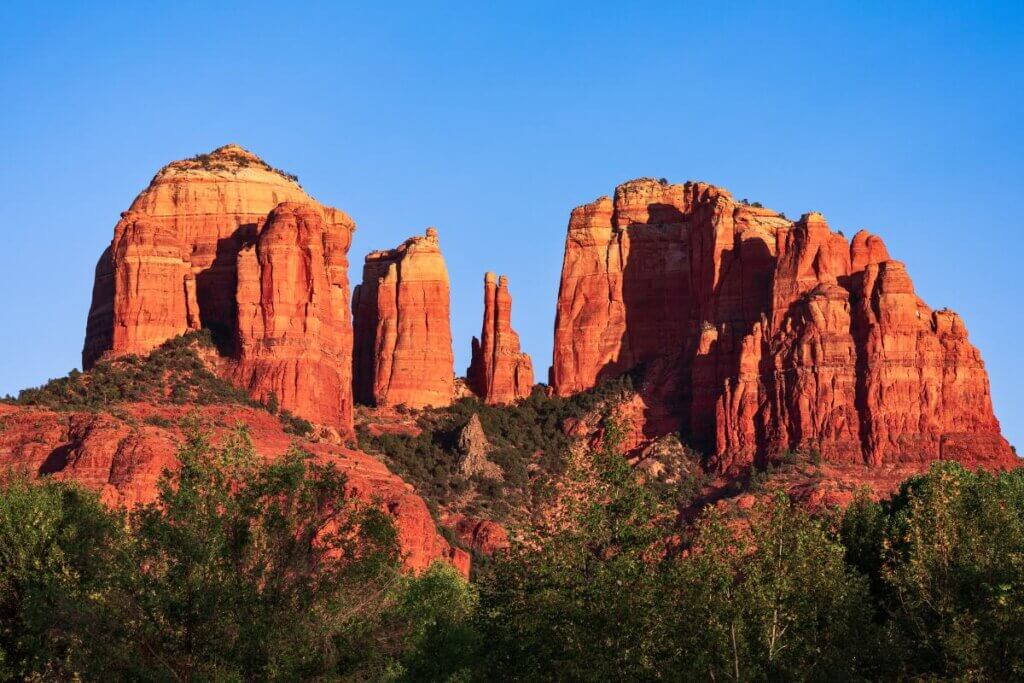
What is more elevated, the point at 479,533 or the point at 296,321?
→ the point at 296,321

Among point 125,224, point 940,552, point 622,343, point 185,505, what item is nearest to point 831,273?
point 622,343

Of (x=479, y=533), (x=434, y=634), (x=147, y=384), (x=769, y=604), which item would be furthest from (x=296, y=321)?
(x=769, y=604)

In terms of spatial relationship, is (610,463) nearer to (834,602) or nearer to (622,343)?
(834,602)

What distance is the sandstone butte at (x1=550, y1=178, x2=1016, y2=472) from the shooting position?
527ft

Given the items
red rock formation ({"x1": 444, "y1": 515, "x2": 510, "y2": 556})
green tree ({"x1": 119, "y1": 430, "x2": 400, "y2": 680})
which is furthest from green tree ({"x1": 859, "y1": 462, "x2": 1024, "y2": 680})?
red rock formation ({"x1": 444, "y1": 515, "x2": 510, "y2": 556})

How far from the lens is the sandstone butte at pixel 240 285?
163 m

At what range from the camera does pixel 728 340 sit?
17162 cm

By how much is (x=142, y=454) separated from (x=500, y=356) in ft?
220

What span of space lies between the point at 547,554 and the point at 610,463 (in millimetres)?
3565

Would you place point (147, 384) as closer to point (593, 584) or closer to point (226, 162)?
point (226, 162)

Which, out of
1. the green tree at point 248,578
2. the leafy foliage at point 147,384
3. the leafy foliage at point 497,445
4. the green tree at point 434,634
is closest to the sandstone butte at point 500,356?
the leafy foliage at point 497,445

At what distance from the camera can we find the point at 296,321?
164125 mm

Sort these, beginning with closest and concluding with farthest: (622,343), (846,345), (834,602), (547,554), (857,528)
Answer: (547,554) < (834,602) < (857,528) < (846,345) < (622,343)

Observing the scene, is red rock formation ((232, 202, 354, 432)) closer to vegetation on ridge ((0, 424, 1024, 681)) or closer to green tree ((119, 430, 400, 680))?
vegetation on ridge ((0, 424, 1024, 681))
